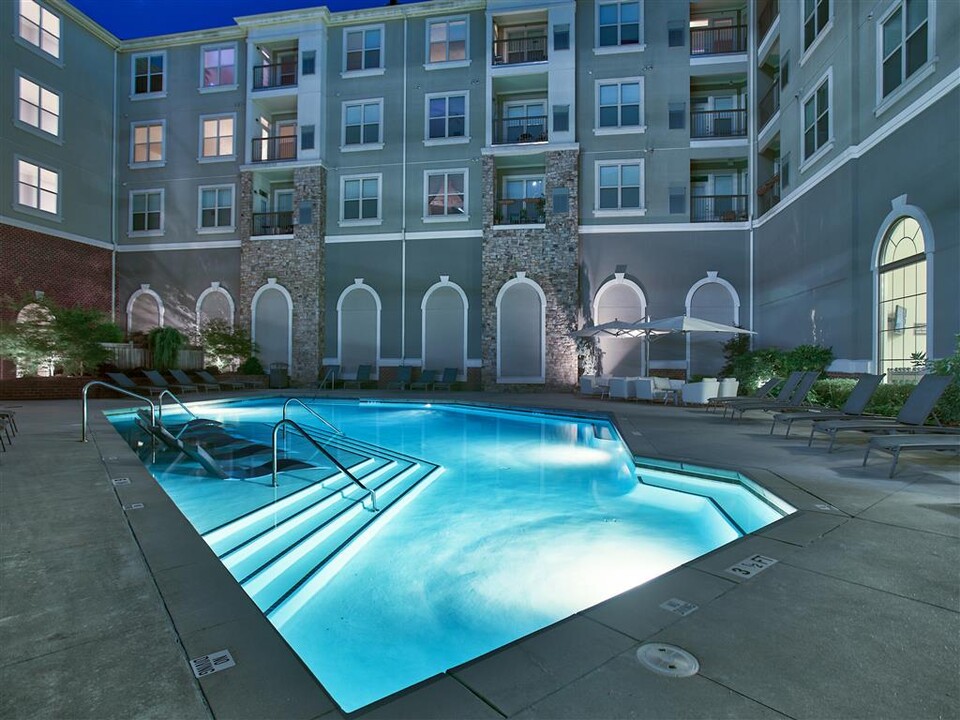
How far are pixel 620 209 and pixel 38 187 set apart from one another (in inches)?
764

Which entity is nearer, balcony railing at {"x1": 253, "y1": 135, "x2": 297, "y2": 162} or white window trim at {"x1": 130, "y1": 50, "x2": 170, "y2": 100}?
balcony railing at {"x1": 253, "y1": 135, "x2": 297, "y2": 162}

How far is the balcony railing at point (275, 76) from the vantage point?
20.2 meters

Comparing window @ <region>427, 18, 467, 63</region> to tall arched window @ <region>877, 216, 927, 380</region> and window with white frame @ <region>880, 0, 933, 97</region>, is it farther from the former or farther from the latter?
tall arched window @ <region>877, 216, 927, 380</region>

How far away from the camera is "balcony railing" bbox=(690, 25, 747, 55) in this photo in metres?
18.1

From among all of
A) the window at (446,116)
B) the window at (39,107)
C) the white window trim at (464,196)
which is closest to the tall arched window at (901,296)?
the white window trim at (464,196)

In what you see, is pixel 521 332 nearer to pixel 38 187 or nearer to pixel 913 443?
pixel 913 443

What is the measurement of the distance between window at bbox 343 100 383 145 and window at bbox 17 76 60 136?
32.0 feet

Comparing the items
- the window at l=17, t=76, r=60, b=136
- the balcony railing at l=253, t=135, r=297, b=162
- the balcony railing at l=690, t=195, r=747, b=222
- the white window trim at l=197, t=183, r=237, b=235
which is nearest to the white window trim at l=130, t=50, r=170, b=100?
the window at l=17, t=76, r=60, b=136

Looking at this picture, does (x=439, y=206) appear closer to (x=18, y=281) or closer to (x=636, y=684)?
(x=18, y=281)

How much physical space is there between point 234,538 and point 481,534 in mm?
2082

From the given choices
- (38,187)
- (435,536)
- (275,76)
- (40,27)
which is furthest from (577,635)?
(40,27)

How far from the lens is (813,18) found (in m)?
13.1

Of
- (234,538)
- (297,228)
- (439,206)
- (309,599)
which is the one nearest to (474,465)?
(234,538)

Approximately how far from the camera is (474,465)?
7.62 m
